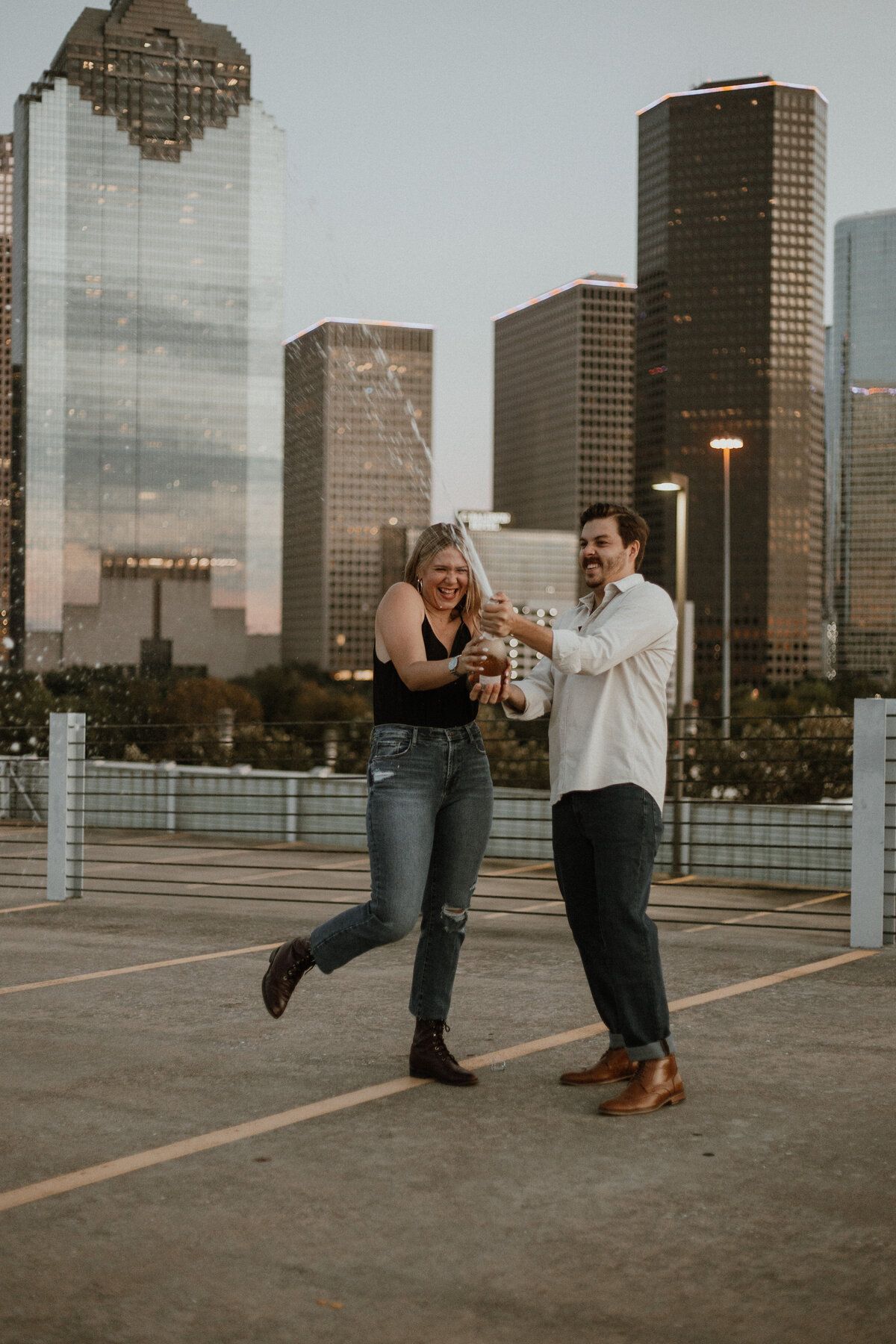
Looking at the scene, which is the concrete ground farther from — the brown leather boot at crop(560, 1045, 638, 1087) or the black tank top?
the black tank top

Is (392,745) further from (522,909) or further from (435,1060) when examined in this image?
(522,909)

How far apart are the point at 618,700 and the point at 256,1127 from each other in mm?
1645

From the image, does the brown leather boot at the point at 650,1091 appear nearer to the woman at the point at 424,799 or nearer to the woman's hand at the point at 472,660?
the woman at the point at 424,799

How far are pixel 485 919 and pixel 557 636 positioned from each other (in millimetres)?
5071

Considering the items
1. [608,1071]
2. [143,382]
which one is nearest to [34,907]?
[608,1071]

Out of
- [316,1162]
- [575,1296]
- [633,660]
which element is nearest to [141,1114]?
[316,1162]

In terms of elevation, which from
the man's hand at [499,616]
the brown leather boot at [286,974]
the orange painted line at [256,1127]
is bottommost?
the orange painted line at [256,1127]

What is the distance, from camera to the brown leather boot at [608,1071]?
14.4ft

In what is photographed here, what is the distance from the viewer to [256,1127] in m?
3.92

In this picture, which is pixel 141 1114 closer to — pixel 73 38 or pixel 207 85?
pixel 207 85

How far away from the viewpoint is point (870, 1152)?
12.1 feet

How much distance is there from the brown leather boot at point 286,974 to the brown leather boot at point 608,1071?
36.6 inches

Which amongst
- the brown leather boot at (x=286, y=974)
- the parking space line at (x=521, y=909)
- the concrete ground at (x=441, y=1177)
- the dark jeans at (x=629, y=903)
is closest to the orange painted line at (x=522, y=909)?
the parking space line at (x=521, y=909)

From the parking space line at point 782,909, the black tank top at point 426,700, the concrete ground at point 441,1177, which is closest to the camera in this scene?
the concrete ground at point 441,1177
